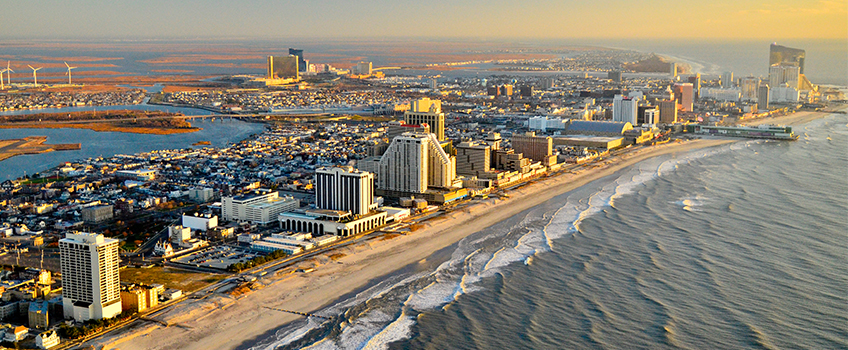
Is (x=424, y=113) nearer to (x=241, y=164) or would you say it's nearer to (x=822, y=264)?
(x=241, y=164)

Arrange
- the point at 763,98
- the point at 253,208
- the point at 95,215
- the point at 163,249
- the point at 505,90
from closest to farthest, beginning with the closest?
1. the point at 163,249
2. the point at 253,208
3. the point at 95,215
4. the point at 763,98
5. the point at 505,90

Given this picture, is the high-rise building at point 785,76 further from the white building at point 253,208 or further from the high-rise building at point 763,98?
the white building at point 253,208

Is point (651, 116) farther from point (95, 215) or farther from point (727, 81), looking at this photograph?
point (95, 215)

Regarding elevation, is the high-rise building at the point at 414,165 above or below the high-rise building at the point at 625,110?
below

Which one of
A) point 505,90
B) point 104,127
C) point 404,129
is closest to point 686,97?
point 505,90

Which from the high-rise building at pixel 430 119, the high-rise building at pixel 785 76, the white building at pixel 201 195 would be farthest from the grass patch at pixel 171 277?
the high-rise building at pixel 785 76

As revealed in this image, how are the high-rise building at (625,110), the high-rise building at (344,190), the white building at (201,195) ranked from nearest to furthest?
the high-rise building at (344,190) < the white building at (201,195) < the high-rise building at (625,110)

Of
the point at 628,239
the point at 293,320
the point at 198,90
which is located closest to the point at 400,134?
the point at 628,239
